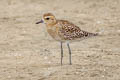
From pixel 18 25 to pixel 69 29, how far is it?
5.32 metres

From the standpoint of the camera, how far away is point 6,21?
17.2 metres

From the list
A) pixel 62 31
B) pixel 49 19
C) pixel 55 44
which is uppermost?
pixel 49 19

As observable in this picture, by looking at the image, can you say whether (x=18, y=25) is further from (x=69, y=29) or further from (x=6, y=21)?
(x=69, y=29)

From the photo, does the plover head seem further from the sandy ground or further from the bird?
the sandy ground

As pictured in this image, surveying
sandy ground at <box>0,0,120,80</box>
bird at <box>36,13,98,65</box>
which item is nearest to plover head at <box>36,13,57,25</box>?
bird at <box>36,13,98,65</box>

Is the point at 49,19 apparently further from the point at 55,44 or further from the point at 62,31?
the point at 55,44

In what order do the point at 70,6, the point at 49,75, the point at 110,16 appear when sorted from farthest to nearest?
the point at 70,6
the point at 110,16
the point at 49,75

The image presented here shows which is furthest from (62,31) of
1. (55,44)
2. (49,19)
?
(55,44)

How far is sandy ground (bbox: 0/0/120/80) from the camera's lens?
11.1 metres

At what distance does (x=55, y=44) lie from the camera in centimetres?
1408

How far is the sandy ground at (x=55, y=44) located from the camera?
11.1 meters

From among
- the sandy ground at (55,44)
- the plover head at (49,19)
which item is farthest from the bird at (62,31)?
the sandy ground at (55,44)

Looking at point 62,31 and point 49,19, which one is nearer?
point 62,31

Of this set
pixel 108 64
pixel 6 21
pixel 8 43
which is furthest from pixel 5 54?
pixel 6 21
